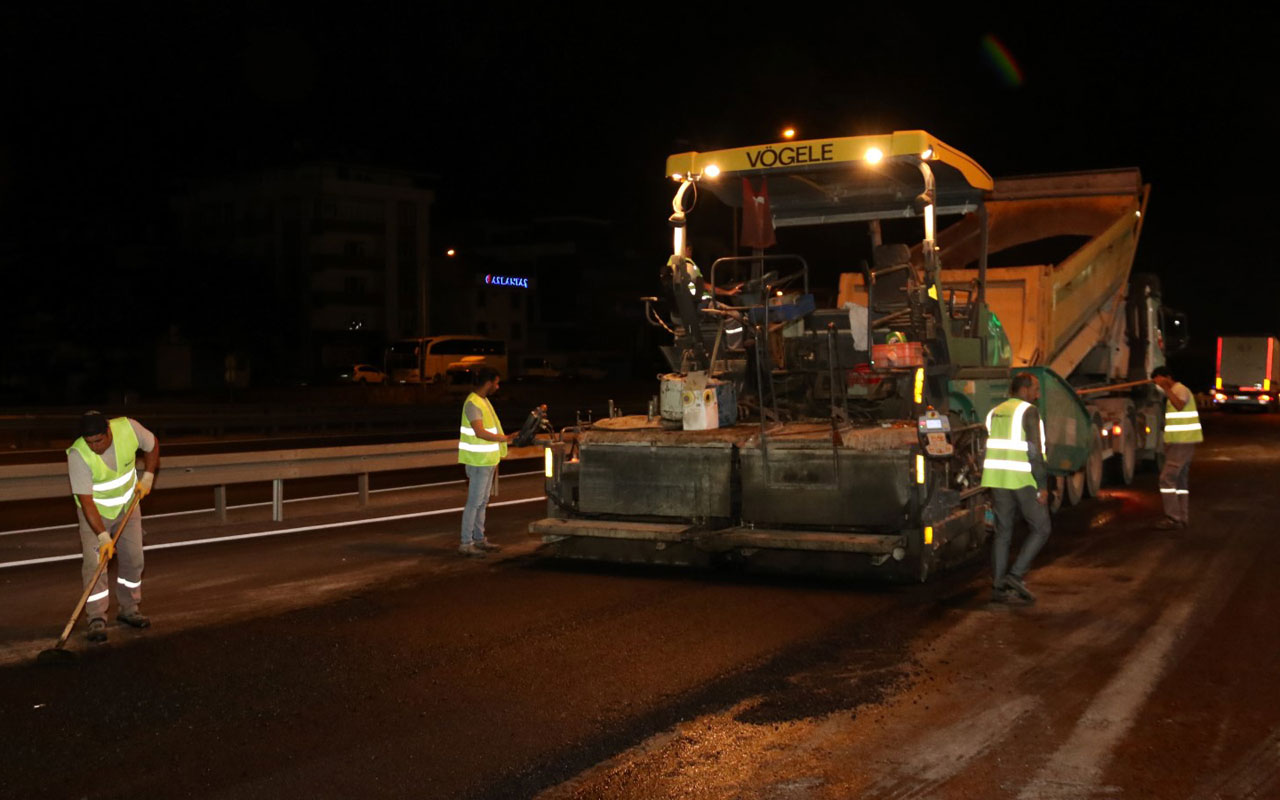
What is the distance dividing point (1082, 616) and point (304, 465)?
8.10 metres

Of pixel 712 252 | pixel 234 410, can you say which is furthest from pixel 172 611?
pixel 712 252

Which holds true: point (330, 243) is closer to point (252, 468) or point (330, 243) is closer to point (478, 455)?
point (252, 468)

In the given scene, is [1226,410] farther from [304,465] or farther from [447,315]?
[447,315]

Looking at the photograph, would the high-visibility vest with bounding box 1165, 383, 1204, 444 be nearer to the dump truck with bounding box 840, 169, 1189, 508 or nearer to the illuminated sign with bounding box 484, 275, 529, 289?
the dump truck with bounding box 840, 169, 1189, 508

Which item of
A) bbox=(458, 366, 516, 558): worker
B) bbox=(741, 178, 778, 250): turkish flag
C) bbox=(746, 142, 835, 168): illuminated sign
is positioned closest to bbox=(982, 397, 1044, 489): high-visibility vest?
bbox=(746, 142, 835, 168): illuminated sign

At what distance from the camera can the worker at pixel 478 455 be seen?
413 inches

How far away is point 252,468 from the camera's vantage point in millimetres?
12445

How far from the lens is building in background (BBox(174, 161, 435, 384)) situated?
220ft

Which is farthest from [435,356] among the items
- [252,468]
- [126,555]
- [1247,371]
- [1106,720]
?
[1106,720]

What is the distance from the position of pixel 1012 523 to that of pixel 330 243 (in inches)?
2482

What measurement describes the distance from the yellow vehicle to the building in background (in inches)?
466

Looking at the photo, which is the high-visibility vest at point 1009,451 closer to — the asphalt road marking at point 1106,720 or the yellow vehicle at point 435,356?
the asphalt road marking at point 1106,720

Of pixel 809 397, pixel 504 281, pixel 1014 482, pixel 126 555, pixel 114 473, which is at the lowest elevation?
pixel 126 555

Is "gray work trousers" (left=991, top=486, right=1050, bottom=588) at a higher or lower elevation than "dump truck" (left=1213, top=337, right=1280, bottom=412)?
lower
